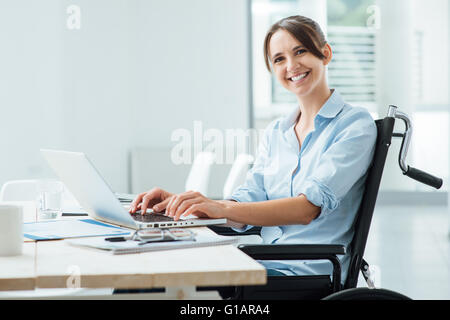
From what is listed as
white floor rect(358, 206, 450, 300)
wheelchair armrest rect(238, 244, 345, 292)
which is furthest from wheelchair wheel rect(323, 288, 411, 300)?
white floor rect(358, 206, 450, 300)

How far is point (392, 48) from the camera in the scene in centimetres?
642

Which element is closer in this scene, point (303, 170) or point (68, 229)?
point (68, 229)

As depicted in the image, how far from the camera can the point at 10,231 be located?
40.3 inches

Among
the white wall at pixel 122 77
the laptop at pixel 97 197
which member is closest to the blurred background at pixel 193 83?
the white wall at pixel 122 77

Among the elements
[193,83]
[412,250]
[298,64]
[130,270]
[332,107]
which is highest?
[193,83]

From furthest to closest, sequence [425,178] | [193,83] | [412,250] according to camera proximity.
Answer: [193,83] < [412,250] < [425,178]

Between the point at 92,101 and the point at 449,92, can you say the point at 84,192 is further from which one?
the point at 449,92

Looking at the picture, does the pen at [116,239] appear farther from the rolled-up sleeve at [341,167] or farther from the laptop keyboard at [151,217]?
the rolled-up sleeve at [341,167]

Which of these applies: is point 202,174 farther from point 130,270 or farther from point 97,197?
point 130,270

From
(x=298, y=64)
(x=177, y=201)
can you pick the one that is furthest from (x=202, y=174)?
(x=177, y=201)

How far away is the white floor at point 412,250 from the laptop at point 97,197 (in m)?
2.01

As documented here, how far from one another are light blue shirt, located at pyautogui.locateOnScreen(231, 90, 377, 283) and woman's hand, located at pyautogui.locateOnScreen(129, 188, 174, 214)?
0.86ft

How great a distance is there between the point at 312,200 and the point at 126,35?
14.8 ft

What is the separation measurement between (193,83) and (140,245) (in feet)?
15.9
